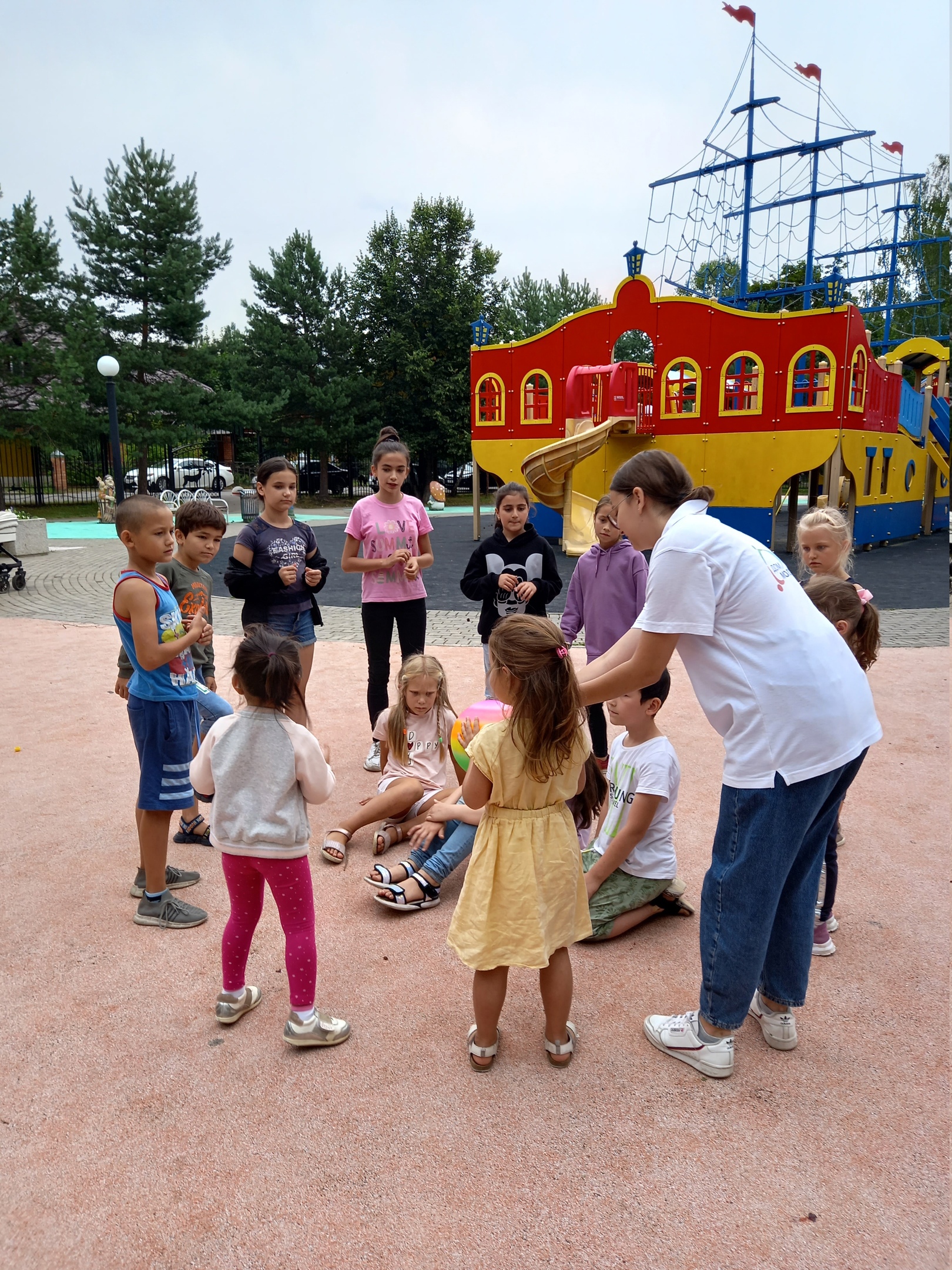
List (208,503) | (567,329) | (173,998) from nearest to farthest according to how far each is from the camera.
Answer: (173,998) → (208,503) → (567,329)

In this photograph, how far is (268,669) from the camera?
8.11 ft

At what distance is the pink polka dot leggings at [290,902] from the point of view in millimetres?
2562

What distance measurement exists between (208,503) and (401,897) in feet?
7.39

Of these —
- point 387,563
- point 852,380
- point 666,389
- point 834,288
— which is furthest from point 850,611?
point 834,288

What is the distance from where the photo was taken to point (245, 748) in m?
2.52

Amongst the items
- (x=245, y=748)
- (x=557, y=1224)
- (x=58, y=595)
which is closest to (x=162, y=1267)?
(x=557, y=1224)

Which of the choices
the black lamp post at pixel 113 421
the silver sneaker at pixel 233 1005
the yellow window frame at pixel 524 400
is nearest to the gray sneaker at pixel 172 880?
the silver sneaker at pixel 233 1005

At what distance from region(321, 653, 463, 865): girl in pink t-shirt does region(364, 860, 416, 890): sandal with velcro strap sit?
0.39m

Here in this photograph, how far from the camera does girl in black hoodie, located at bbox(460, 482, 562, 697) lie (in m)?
4.60

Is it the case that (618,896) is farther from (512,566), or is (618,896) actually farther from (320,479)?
(320,479)

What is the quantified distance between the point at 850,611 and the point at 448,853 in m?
1.92

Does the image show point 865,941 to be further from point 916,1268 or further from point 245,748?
point 245,748

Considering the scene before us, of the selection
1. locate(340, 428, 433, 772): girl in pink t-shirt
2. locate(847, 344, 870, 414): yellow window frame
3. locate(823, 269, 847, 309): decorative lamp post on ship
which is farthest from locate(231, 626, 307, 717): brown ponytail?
locate(823, 269, 847, 309): decorative lamp post on ship

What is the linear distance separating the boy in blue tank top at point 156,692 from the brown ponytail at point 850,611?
242 centimetres
